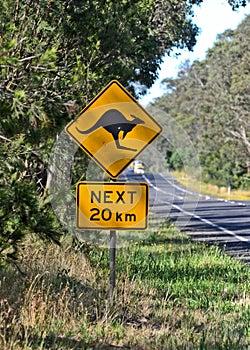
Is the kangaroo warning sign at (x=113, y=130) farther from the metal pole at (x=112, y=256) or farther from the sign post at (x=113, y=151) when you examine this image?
the metal pole at (x=112, y=256)

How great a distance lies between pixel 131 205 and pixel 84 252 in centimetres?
370

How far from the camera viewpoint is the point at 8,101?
6.67m

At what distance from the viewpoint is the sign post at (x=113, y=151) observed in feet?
27.9

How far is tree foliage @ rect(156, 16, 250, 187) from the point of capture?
60312mm

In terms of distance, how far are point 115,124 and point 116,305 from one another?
72.7 inches

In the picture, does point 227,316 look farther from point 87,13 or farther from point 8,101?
point 87,13

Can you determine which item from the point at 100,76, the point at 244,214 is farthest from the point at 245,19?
the point at 100,76

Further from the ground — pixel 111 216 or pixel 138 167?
pixel 138 167

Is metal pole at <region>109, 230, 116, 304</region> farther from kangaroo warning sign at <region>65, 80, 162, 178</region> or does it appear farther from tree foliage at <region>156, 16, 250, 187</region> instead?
tree foliage at <region>156, 16, 250, 187</region>

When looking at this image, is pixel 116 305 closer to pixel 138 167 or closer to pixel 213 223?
pixel 138 167

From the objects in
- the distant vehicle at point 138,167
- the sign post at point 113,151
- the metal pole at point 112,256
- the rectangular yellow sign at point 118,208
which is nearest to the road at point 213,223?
the distant vehicle at point 138,167

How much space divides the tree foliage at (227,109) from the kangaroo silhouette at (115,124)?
160ft

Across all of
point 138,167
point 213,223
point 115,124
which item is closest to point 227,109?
point 213,223

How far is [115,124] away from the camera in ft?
28.8
